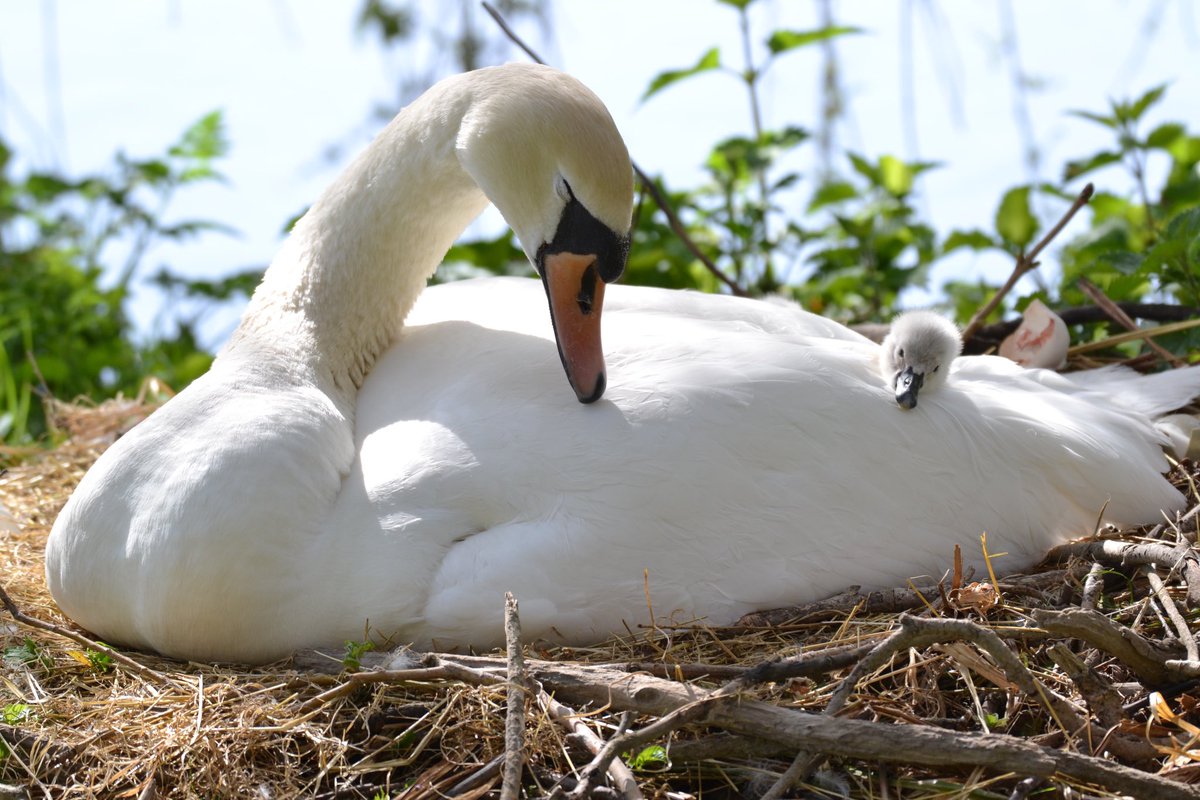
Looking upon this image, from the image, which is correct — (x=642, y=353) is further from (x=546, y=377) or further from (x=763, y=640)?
(x=763, y=640)

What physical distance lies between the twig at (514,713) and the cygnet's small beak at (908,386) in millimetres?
1161

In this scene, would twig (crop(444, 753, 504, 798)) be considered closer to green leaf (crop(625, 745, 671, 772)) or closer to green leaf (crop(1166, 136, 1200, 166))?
green leaf (crop(625, 745, 671, 772))

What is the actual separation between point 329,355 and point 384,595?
0.99 metres

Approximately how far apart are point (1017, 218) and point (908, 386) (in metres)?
1.95

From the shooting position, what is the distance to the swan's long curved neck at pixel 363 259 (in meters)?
3.57

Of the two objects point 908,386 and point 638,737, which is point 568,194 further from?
point 638,737

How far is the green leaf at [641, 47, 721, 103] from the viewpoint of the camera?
4785 millimetres

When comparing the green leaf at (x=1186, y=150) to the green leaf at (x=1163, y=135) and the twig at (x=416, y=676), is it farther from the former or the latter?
the twig at (x=416, y=676)

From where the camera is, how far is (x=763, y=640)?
114 inches

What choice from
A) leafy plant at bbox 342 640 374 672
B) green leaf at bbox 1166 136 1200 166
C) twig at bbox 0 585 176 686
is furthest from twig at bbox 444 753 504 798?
green leaf at bbox 1166 136 1200 166

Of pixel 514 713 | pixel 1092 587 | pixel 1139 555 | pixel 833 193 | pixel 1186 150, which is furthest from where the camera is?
pixel 1186 150

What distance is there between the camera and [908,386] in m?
3.24

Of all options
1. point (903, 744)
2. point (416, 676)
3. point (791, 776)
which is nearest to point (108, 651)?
point (416, 676)

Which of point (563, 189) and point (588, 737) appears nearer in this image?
point (588, 737)
